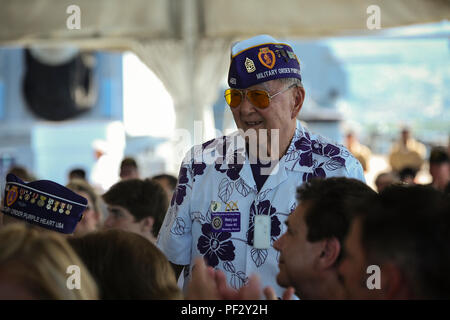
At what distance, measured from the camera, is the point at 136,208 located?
3.11m

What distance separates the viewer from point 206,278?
1.53m

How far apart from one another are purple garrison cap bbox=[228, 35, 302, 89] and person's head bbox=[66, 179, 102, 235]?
1.06 meters

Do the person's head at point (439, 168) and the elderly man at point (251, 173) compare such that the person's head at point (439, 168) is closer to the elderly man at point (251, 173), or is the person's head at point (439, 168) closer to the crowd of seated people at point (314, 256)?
the elderly man at point (251, 173)

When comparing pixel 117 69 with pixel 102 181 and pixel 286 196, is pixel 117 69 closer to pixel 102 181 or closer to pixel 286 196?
pixel 102 181

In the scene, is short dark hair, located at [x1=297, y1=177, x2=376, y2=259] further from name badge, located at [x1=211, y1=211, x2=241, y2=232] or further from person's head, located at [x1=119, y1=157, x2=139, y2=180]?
person's head, located at [x1=119, y1=157, x2=139, y2=180]

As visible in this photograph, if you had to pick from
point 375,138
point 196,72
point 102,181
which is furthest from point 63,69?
point 375,138

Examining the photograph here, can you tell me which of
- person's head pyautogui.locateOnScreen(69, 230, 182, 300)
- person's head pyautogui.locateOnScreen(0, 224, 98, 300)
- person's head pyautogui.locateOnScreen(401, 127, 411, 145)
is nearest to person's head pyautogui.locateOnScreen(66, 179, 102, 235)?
person's head pyautogui.locateOnScreen(69, 230, 182, 300)

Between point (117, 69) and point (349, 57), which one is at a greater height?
point (349, 57)

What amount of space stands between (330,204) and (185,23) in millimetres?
4177

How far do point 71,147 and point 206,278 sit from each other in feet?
33.3

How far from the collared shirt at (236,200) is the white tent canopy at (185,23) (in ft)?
10.4

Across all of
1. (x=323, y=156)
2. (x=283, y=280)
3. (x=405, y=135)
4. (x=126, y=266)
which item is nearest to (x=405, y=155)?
(x=405, y=135)

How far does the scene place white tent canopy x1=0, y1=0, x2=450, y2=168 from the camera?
5277 mm
